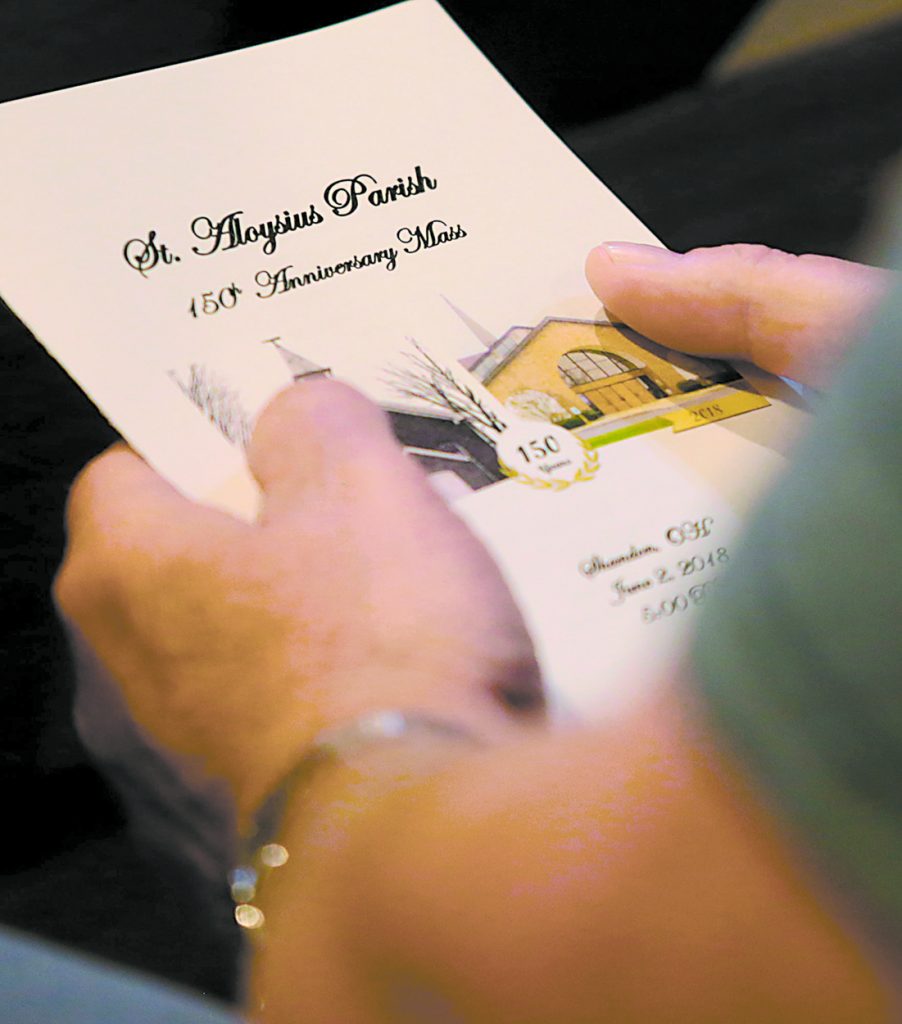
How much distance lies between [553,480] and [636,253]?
0.12 m

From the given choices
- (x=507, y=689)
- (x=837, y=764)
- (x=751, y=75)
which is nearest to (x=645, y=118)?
(x=751, y=75)

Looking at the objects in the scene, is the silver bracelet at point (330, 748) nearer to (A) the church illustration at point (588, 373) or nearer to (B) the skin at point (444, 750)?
(B) the skin at point (444, 750)

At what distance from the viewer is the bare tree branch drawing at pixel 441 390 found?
383 millimetres

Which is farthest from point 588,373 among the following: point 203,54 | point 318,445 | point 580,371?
point 203,54

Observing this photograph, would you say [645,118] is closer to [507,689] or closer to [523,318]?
[523,318]

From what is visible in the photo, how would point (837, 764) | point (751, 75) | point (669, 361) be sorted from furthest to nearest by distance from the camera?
point (751, 75)
point (669, 361)
point (837, 764)

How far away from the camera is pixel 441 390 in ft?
1.27

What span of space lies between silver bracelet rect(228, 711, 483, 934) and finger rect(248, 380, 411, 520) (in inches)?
3.6

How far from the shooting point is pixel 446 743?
27 cm

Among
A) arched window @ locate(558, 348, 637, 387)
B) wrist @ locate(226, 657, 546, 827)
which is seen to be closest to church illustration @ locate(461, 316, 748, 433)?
arched window @ locate(558, 348, 637, 387)

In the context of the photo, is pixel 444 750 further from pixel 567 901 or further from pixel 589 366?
pixel 589 366

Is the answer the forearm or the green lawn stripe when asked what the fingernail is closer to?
the green lawn stripe

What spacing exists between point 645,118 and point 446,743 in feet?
1.16

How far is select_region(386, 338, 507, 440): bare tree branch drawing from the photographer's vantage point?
383 millimetres
